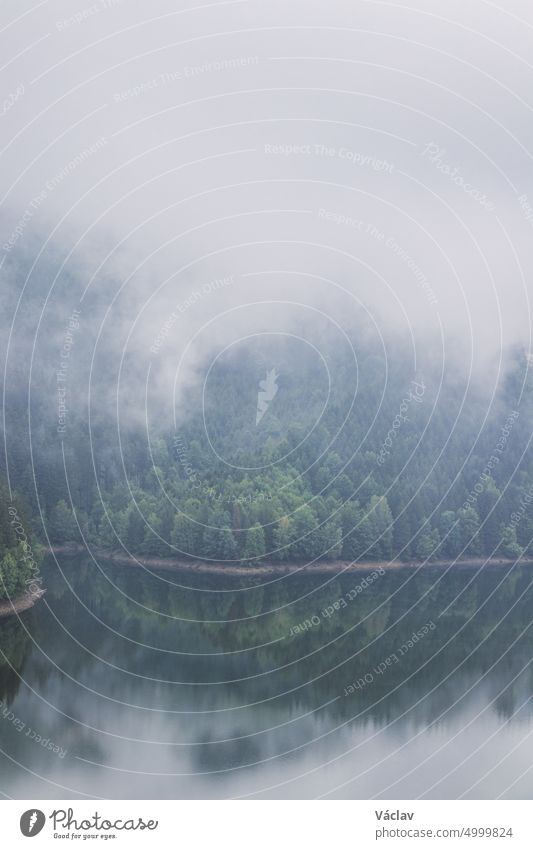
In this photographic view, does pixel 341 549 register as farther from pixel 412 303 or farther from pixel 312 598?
pixel 412 303

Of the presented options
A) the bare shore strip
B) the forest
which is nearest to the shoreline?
the forest

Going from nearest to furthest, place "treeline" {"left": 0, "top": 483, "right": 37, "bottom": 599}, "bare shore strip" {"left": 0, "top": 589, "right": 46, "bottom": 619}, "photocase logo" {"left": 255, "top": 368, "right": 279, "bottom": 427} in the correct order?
"treeline" {"left": 0, "top": 483, "right": 37, "bottom": 599} < "bare shore strip" {"left": 0, "top": 589, "right": 46, "bottom": 619} < "photocase logo" {"left": 255, "top": 368, "right": 279, "bottom": 427}

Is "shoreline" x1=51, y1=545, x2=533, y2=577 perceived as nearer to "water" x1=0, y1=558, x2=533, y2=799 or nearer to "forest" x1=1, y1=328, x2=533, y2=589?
"forest" x1=1, y1=328, x2=533, y2=589

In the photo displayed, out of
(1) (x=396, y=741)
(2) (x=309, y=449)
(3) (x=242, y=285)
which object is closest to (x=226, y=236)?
(3) (x=242, y=285)
